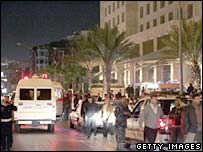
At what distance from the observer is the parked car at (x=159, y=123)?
13.6 metres

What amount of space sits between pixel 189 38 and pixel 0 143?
83.3 ft

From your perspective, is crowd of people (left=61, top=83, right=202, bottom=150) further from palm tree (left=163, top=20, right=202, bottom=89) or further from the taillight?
palm tree (left=163, top=20, right=202, bottom=89)

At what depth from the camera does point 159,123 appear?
1357cm

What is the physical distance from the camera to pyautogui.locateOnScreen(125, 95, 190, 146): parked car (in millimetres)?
13578

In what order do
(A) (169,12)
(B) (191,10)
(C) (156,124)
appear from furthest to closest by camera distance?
1. (A) (169,12)
2. (B) (191,10)
3. (C) (156,124)

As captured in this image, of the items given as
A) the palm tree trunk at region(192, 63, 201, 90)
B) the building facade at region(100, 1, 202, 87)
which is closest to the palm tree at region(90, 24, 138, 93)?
the building facade at region(100, 1, 202, 87)

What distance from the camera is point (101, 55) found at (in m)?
47.4

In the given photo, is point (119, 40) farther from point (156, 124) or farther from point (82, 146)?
point (156, 124)

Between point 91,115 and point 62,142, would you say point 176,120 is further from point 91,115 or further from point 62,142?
point 91,115

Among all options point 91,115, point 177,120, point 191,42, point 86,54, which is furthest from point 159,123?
point 86,54

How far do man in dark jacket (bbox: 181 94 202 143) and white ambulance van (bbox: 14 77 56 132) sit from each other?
12396 mm

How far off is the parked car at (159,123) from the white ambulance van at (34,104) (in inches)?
315

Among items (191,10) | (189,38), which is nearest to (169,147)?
(189,38)

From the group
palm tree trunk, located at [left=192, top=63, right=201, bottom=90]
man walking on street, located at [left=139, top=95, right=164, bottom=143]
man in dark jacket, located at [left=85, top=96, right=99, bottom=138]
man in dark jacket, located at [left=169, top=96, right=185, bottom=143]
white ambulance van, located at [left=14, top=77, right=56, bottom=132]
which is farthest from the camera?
palm tree trunk, located at [left=192, top=63, right=201, bottom=90]
